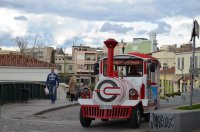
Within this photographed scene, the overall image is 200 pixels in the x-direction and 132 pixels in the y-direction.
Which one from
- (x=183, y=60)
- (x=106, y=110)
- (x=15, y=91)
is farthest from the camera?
(x=183, y=60)

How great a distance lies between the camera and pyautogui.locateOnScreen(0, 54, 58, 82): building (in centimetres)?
5728

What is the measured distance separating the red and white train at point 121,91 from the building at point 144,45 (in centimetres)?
9999

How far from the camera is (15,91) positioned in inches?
1084

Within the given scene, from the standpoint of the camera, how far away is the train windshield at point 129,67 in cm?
1803

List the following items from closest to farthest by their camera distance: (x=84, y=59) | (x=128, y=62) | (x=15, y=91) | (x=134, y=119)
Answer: (x=134, y=119), (x=128, y=62), (x=15, y=91), (x=84, y=59)

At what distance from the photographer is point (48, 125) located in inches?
672

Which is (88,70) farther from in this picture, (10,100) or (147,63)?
(147,63)

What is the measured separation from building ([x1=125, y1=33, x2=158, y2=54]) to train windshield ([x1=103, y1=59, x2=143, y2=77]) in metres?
100.0

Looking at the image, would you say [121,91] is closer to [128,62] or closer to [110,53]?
[110,53]

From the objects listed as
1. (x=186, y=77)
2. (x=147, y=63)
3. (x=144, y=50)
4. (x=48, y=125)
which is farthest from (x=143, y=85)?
(x=144, y=50)

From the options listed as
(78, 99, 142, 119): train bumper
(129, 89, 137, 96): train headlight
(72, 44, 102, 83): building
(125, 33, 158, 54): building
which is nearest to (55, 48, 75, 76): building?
(72, 44, 102, 83): building

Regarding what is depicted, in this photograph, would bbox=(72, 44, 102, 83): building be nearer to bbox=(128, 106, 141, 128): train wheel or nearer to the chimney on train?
the chimney on train

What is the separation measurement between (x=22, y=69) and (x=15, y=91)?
30.9m

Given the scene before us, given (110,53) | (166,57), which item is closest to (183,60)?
(166,57)
